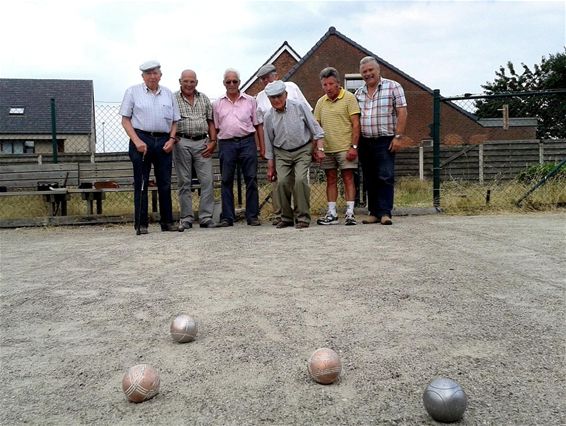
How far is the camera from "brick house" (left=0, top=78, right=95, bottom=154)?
125 feet

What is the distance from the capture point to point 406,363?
2.54m

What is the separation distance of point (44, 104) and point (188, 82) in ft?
129

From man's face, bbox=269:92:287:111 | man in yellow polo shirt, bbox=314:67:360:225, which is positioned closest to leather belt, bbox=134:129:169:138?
man's face, bbox=269:92:287:111

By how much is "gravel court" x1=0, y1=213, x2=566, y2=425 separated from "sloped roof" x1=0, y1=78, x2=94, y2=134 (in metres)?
36.3

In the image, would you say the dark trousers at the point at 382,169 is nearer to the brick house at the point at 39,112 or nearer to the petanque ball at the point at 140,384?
the petanque ball at the point at 140,384

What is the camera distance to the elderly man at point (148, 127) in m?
6.74

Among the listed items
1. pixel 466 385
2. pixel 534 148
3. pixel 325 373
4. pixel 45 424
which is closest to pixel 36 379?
pixel 45 424

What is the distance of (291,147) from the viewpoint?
6.96 m

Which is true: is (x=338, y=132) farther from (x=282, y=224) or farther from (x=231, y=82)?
(x=231, y=82)

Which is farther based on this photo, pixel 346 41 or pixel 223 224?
pixel 346 41

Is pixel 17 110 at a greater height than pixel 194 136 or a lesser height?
greater

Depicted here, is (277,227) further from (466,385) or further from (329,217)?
(466,385)

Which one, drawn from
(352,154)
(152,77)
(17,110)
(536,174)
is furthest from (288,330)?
(17,110)

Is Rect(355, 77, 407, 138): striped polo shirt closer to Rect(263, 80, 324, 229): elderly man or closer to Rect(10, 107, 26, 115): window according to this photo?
Rect(263, 80, 324, 229): elderly man
